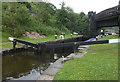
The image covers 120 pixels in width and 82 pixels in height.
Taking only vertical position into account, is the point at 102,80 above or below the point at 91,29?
below

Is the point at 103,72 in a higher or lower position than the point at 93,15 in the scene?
lower

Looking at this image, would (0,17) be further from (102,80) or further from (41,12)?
(102,80)

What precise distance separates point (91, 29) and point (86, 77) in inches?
801

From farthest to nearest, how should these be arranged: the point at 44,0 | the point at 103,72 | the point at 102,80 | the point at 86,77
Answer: the point at 44,0, the point at 103,72, the point at 86,77, the point at 102,80

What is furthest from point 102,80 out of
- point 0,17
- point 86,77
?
point 0,17

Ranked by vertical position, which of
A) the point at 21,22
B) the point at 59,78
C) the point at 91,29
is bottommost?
the point at 59,78

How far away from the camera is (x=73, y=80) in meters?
3.59

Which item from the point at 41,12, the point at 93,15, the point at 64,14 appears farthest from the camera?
the point at 64,14

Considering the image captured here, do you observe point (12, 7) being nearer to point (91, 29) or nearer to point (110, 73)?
point (91, 29)

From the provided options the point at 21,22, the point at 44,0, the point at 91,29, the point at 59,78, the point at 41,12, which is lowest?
the point at 59,78

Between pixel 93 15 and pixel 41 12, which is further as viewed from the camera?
pixel 41 12

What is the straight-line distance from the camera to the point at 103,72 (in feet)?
13.4

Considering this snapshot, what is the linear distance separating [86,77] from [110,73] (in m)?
1.04

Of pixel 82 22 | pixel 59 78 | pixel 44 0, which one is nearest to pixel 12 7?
pixel 44 0
